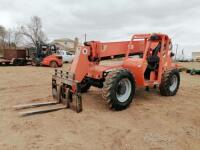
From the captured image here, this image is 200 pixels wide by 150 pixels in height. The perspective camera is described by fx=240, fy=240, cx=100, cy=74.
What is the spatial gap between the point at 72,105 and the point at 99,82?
1137 mm

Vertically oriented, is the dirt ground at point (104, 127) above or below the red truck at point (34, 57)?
below

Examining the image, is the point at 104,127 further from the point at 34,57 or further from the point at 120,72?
the point at 34,57

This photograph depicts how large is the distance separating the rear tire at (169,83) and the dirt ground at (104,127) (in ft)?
2.07

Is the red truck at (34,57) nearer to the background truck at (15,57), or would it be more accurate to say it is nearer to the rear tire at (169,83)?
the background truck at (15,57)

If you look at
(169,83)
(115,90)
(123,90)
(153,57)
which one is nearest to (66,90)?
(115,90)

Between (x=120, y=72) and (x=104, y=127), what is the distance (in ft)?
5.18

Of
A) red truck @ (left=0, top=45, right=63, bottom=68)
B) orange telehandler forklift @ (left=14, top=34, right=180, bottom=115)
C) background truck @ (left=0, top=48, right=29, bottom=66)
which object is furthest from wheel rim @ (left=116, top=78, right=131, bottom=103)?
background truck @ (left=0, top=48, right=29, bottom=66)

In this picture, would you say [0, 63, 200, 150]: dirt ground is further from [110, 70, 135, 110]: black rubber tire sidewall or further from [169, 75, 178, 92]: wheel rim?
[169, 75, 178, 92]: wheel rim

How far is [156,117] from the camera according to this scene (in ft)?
18.4

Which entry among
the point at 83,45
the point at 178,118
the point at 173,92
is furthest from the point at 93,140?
the point at 173,92

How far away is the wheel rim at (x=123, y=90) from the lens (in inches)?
241

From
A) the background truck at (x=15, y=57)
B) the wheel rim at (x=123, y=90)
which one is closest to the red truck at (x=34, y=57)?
the background truck at (x=15, y=57)

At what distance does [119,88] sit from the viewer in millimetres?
6125

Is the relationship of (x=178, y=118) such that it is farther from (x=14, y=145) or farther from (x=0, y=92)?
(x=0, y=92)
